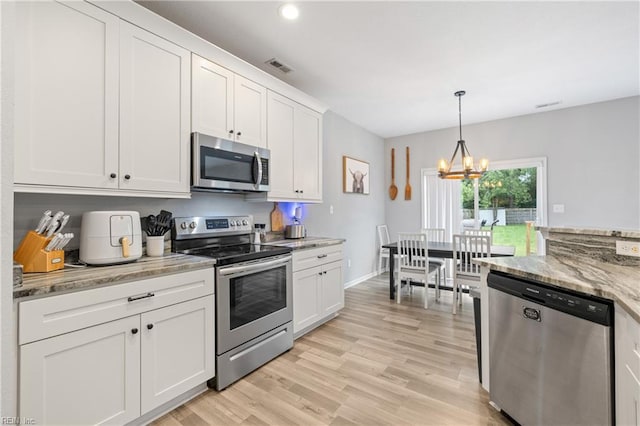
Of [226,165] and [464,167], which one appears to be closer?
[226,165]

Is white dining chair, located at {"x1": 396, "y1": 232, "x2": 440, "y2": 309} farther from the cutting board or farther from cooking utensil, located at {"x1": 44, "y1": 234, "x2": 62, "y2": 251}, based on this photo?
cooking utensil, located at {"x1": 44, "y1": 234, "x2": 62, "y2": 251}

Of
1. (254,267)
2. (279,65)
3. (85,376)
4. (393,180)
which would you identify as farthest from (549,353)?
(393,180)

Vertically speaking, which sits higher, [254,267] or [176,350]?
[254,267]

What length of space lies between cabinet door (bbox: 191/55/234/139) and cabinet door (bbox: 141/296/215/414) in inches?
50.5

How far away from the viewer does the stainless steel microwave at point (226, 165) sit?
83.8 inches

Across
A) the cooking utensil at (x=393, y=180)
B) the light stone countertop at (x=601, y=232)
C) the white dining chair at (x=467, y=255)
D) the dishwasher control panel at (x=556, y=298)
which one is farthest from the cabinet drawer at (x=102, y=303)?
the cooking utensil at (x=393, y=180)

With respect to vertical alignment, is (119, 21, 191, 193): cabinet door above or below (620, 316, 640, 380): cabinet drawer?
above

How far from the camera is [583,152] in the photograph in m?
4.02

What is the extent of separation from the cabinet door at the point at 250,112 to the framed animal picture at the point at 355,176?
204 centimetres

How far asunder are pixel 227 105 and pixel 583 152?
4.74 meters

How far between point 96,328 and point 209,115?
1579 millimetres

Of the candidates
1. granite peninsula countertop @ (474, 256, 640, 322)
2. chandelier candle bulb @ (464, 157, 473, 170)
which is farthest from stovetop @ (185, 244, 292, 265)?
chandelier candle bulb @ (464, 157, 473, 170)

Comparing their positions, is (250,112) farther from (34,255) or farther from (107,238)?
(34,255)

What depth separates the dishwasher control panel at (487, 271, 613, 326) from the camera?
1.22m
